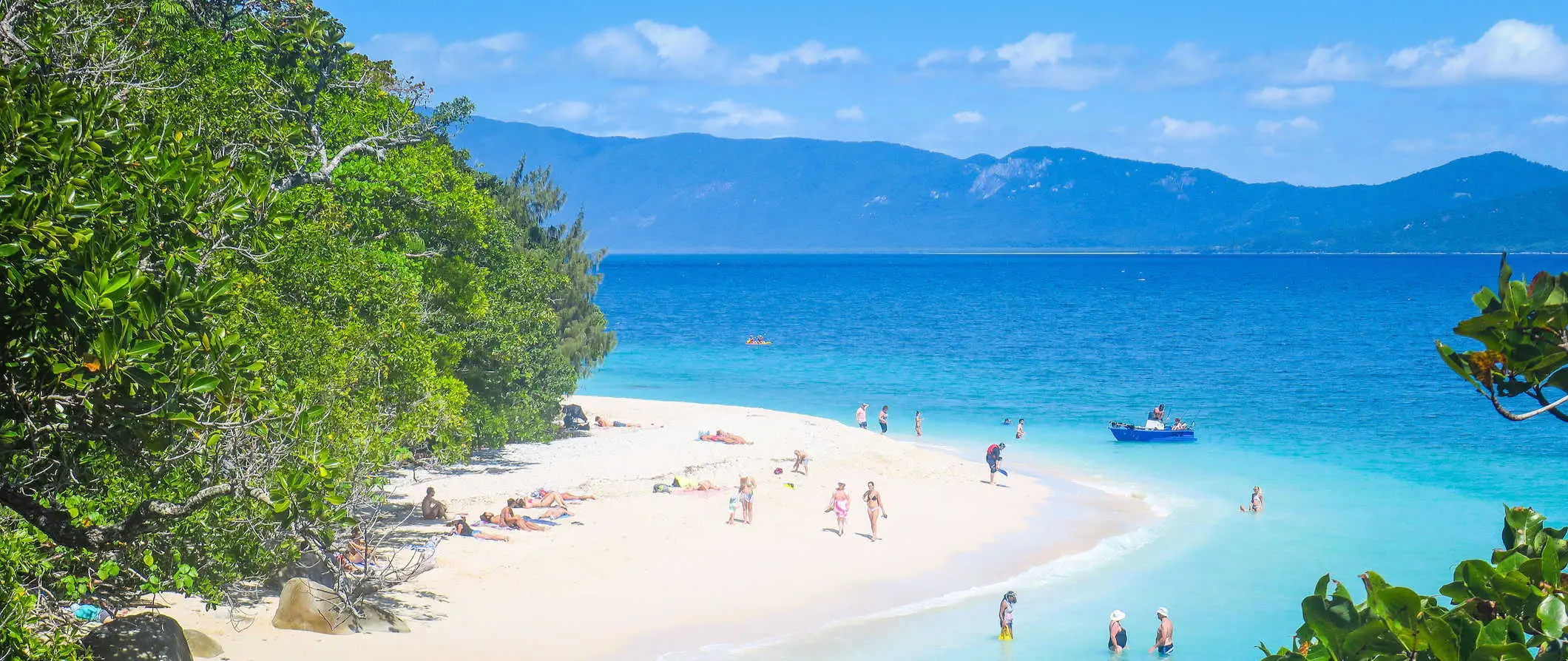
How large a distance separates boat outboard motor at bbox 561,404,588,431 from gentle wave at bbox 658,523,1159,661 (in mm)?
20226

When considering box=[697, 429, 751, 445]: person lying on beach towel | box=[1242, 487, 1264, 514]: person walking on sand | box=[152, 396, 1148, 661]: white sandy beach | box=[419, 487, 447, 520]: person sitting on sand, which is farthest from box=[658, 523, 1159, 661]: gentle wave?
box=[697, 429, 751, 445]: person lying on beach towel

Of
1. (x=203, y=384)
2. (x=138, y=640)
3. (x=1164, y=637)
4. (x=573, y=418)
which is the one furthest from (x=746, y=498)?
(x=203, y=384)

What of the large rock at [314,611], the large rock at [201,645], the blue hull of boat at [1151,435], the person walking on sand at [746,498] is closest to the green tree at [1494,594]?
the large rock at [201,645]

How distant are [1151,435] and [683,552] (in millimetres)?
26856

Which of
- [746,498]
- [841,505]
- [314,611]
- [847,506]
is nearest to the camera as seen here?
[314,611]

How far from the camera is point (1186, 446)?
152ft

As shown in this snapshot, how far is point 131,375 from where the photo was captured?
700 centimetres

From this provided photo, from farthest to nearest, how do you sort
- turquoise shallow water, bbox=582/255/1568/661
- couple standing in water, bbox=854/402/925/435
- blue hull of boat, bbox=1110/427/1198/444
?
1. couple standing in water, bbox=854/402/925/435
2. blue hull of boat, bbox=1110/427/1198/444
3. turquoise shallow water, bbox=582/255/1568/661

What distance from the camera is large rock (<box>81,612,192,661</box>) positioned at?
1259 cm

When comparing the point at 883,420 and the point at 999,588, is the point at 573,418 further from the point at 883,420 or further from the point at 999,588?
Answer: the point at 999,588

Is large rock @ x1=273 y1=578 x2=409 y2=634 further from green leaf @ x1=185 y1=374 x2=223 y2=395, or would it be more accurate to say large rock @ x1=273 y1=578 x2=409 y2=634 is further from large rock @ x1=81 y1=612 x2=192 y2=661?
green leaf @ x1=185 y1=374 x2=223 y2=395

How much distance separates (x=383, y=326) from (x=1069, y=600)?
15.1m

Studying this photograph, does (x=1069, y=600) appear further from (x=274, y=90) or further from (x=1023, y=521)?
(x=274, y=90)

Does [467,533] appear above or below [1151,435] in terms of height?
above
